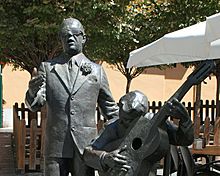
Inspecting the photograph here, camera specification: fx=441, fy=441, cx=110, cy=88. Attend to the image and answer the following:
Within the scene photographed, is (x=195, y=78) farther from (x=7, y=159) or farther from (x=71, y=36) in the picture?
(x=7, y=159)

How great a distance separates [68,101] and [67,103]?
2cm

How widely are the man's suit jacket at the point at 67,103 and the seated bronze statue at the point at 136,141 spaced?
389 mm

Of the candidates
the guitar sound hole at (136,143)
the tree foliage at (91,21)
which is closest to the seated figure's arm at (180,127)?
the guitar sound hole at (136,143)

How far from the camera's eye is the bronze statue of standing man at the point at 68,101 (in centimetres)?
305

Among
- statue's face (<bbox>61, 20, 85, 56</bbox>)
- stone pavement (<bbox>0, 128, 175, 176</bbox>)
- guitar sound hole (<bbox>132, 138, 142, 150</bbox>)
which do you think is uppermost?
statue's face (<bbox>61, 20, 85, 56</bbox>)

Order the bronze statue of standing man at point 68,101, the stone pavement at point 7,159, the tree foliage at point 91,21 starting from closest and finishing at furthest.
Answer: the bronze statue of standing man at point 68,101 < the tree foliage at point 91,21 < the stone pavement at point 7,159

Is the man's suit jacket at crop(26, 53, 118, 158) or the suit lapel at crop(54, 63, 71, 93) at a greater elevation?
the suit lapel at crop(54, 63, 71, 93)

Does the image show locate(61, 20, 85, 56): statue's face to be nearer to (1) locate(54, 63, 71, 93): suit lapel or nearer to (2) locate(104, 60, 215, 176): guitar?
(1) locate(54, 63, 71, 93): suit lapel

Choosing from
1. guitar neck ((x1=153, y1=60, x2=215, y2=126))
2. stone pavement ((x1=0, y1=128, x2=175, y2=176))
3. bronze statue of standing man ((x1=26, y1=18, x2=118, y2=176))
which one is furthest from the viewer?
stone pavement ((x1=0, y1=128, x2=175, y2=176))

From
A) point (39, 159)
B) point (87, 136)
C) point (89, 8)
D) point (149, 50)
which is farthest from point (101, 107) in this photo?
point (39, 159)

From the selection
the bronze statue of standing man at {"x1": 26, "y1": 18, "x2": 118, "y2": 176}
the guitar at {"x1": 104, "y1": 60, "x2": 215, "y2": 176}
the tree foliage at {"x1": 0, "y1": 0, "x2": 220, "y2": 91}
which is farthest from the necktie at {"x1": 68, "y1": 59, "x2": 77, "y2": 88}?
the tree foliage at {"x1": 0, "y1": 0, "x2": 220, "y2": 91}

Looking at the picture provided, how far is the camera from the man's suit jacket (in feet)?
10.0

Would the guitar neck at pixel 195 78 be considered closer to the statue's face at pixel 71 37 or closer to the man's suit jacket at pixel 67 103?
the man's suit jacket at pixel 67 103

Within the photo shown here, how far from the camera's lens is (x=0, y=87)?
15.5 meters
